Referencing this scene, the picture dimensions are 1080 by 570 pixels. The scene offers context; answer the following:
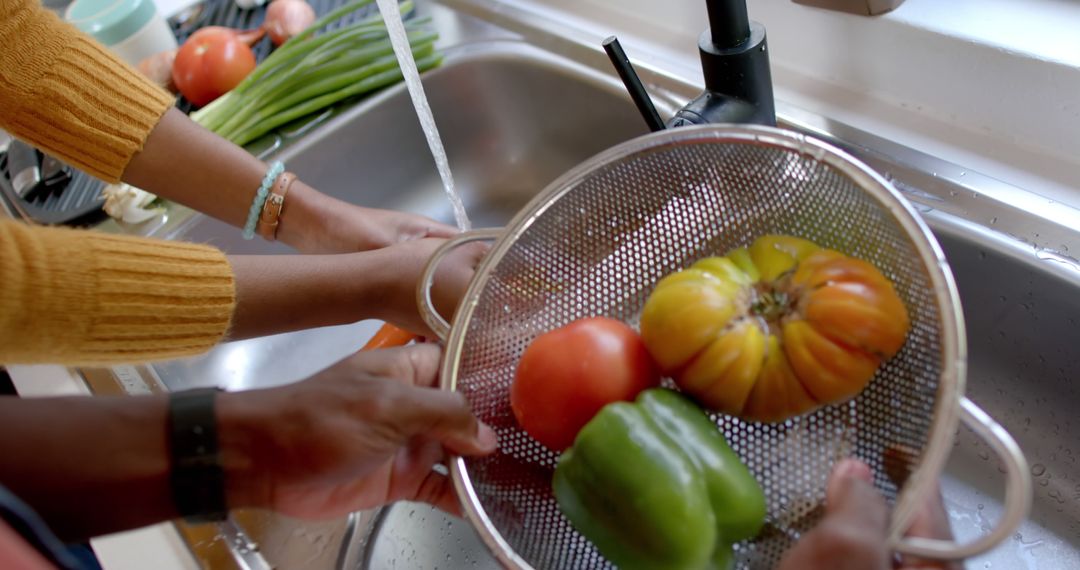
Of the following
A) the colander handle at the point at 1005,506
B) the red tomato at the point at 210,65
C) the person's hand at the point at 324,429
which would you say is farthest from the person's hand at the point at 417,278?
the red tomato at the point at 210,65

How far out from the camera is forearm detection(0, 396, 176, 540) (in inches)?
17.8

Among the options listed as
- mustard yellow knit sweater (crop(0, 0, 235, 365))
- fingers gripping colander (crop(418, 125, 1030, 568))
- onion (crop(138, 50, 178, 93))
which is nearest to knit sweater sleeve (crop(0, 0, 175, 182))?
mustard yellow knit sweater (crop(0, 0, 235, 365))

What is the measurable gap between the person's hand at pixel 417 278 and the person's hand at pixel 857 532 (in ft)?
1.26

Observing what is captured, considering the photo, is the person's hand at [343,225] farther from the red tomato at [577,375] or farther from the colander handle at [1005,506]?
the colander handle at [1005,506]

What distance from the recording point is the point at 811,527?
0.49 meters

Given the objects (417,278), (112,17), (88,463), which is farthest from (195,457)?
(112,17)

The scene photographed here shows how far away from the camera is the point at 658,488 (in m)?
0.45

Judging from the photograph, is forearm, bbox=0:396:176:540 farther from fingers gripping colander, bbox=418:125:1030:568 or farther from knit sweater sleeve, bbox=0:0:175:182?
knit sweater sleeve, bbox=0:0:175:182

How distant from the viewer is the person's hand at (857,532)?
1.27 feet

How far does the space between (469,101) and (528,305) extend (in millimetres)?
562

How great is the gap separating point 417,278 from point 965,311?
0.50 metres

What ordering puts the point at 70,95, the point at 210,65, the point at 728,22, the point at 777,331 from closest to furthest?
the point at 777,331, the point at 728,22, the point at 70,95, the point at 210,65

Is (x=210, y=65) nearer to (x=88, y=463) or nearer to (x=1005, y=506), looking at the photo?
(x=88, y=463)

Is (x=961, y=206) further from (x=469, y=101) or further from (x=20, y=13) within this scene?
(x=20, y=13)
